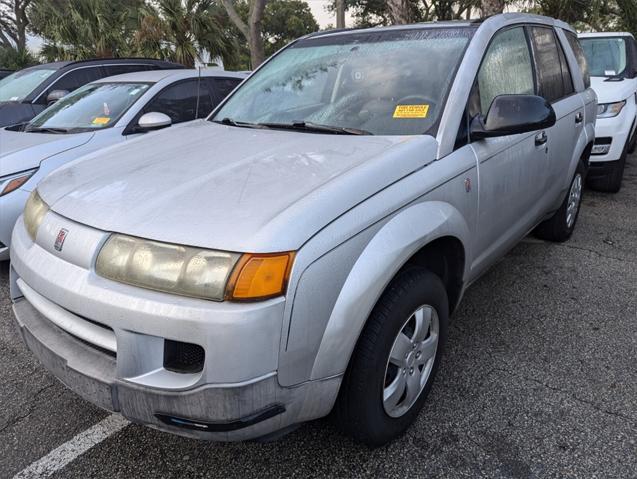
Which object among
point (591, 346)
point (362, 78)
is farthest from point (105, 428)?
point (591, 346)

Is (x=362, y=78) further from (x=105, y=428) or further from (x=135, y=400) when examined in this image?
(x=105, y=428)

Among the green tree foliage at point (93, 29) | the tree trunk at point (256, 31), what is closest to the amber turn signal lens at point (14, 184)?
the tree trunk at point (256, 31)

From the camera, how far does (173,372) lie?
5.17 ft

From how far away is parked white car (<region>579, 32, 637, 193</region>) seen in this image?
5.27m

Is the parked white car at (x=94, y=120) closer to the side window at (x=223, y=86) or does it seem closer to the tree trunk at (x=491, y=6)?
the side window at (x=223, y=86)

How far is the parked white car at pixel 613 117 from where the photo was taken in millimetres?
5270

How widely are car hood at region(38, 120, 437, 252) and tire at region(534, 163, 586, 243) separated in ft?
7.64

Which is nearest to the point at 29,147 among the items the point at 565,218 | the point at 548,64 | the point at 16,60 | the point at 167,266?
the point at 167,266

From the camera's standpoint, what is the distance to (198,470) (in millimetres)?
2020

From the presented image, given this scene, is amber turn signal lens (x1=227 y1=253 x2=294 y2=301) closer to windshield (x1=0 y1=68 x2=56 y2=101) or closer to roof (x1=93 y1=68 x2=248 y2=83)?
roof (x1=93 y1=68 x2=248 y2=83)

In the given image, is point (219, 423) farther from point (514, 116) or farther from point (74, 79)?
point (74, 79)

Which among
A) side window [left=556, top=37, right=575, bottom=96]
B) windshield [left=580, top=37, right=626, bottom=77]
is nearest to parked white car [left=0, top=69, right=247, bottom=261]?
side window [left=556, top=37, right=575, bottom=96]

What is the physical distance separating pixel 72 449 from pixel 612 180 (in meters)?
5.64

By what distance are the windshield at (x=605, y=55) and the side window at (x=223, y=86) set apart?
4251mm
